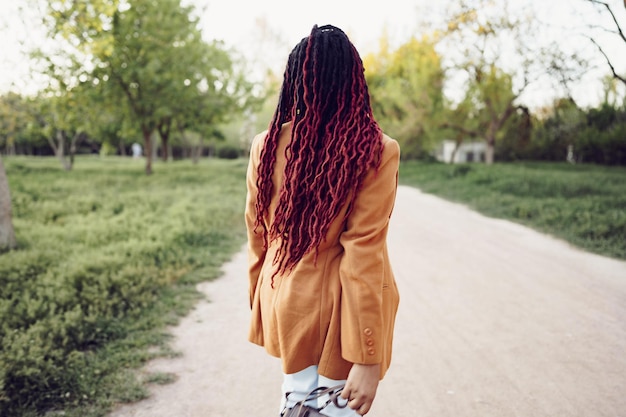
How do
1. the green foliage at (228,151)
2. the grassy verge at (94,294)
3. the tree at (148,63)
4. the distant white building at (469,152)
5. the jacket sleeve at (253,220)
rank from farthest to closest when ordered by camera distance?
the green foliage at (228,151), the distant white building at (469,152), the tree at (148,63), the grassy verge at (94,294), the jacket sleeve at (253,220)

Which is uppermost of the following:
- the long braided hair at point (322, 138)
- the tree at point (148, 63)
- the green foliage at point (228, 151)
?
the tree at point (148, 63)

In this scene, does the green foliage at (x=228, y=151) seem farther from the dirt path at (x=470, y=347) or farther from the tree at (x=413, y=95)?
the dirt path at (x=470, y=347)

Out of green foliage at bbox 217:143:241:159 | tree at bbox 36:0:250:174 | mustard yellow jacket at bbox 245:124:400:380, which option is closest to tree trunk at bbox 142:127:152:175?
tree at bbox 36:0:250:174

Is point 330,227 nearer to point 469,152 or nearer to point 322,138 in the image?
point 322,138

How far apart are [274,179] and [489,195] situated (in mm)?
12667

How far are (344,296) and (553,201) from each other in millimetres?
10955

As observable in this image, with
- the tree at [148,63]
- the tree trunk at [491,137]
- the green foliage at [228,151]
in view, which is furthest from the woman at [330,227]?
the green foliage at [228,151]

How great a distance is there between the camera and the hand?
1.53 m

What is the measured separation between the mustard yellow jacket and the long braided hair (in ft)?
0.18

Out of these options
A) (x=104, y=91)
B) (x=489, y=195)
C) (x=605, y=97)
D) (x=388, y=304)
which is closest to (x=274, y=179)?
(x=388, y=304)

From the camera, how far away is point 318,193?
161 cm

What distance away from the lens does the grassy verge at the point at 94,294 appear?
326 centimetres

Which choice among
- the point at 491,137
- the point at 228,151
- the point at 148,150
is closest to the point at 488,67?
the point at 491,137

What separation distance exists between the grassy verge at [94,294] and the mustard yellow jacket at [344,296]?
2093 millimetres
